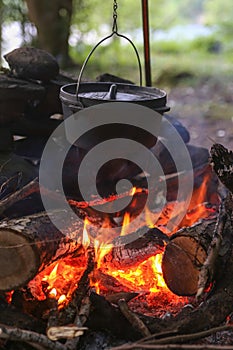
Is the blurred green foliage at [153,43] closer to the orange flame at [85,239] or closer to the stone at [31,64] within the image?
the stone at [31,64]

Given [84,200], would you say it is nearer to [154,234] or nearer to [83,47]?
[154,234]

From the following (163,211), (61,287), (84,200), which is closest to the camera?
(61,287)

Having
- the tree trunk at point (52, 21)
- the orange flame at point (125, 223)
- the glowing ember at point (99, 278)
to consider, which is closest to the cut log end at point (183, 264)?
the glowing ember at point (99, 278)

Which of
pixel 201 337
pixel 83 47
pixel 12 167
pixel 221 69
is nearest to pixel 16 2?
pixel 83 47

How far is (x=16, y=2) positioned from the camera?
26.7 feet

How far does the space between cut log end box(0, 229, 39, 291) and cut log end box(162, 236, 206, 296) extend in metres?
0.66

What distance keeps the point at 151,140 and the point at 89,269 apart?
81 centimetres

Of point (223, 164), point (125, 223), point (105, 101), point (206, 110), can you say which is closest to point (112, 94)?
point (105, 101)

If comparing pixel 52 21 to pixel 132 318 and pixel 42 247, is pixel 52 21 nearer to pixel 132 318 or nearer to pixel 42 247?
pixel 42 247

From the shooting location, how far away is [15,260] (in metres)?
2.05

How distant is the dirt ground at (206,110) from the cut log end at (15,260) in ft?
11.6

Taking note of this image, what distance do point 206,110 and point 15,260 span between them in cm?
577

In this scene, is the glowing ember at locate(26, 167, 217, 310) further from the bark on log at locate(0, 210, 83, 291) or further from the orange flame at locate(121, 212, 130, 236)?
the bark on log at locate(0, 210, 83, 291)

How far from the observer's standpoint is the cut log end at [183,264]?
2.19 m
